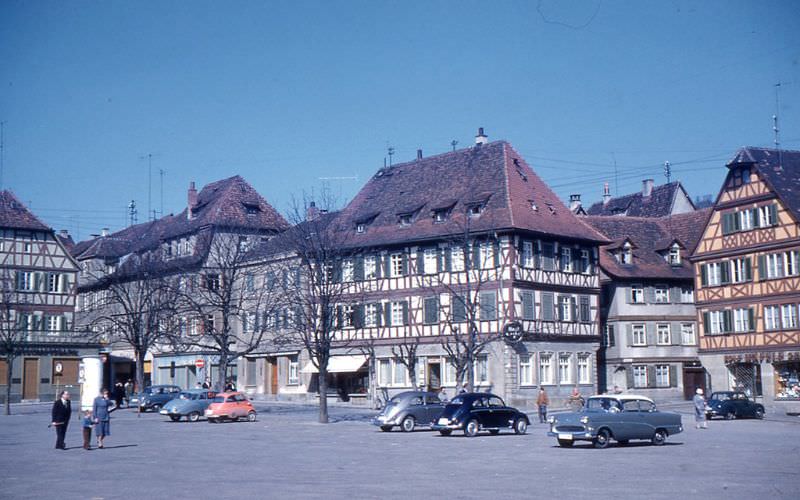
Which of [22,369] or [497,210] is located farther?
[22,369]

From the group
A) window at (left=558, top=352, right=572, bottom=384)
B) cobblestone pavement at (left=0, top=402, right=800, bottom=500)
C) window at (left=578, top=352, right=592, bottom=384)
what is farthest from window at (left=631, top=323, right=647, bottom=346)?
cobblestone pavement at (left=0, top=402, right=800, bottom=500)

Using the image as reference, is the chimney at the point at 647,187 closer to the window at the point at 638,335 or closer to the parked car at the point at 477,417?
the window at the point at 638,335

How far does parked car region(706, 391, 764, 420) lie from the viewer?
1805 inches

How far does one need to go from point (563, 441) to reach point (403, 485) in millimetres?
11096

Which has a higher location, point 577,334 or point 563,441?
→ point 577,334

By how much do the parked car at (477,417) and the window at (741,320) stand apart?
27.1 meters

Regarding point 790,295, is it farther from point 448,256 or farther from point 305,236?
point 305,236

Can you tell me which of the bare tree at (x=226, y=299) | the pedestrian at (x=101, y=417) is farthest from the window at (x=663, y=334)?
the pedestrian at (x=101, y=417)

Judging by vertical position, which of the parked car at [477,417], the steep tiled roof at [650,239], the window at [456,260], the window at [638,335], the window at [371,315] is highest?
the steep tiled roof at [650,239]

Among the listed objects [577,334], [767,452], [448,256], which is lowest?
[767,452]

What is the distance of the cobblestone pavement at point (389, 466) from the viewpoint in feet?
56.5

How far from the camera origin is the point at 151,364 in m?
81.9

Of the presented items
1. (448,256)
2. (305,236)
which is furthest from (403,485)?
(448,256)

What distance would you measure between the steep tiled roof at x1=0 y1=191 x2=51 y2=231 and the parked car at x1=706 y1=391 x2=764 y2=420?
52.5 metres
